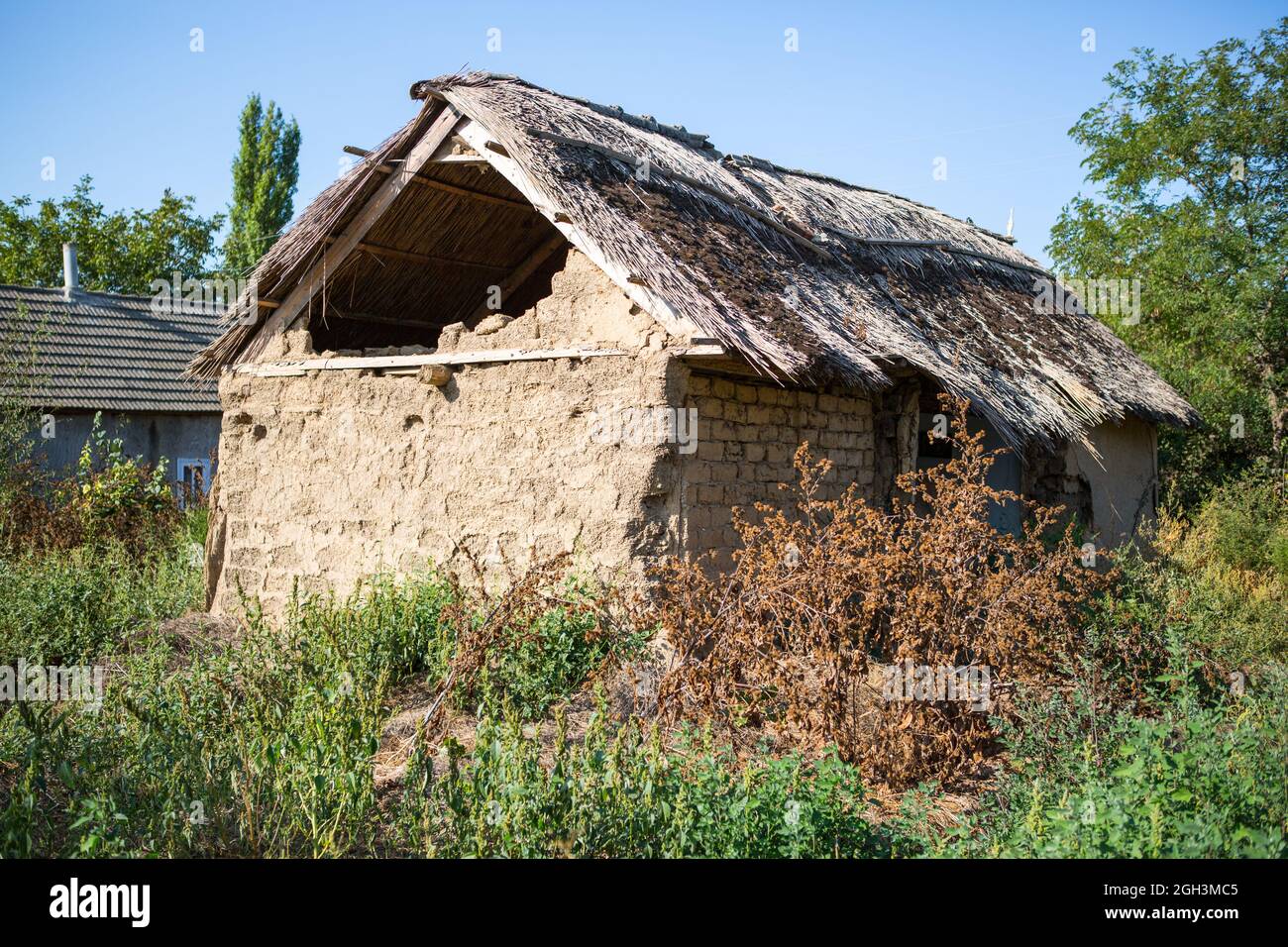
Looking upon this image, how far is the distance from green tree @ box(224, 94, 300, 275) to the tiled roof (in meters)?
9.86

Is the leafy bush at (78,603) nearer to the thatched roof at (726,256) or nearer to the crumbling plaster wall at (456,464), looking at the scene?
the crumbling plaster wall at (456,464)

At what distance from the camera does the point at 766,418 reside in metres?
6.73


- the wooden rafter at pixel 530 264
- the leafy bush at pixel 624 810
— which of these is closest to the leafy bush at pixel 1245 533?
the wooden rafter at pixel 530 264

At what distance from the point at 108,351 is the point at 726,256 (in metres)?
11.1

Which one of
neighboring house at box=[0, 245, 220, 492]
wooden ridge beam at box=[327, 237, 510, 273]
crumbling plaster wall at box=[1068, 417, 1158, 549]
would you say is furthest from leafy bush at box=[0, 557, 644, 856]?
neighboring house at box=[0, 245, 220, 492]

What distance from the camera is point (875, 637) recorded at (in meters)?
5.40

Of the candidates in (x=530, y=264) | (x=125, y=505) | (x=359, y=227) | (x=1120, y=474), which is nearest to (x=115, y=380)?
(x=125, y=505)

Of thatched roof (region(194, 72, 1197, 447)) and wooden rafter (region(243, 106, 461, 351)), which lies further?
wooden rafter (region(243, 106, 461, 351))

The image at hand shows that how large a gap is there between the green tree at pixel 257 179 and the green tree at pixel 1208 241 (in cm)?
1898

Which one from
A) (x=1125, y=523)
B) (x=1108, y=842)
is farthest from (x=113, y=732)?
(x=1125, y=523)

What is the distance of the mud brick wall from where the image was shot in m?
6.19

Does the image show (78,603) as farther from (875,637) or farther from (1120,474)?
(1120,474)

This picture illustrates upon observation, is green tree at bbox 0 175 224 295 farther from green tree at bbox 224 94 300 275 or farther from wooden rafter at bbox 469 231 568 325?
wooden rafter at bbox 469 231 568 325

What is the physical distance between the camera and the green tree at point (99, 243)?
75.0 ft
